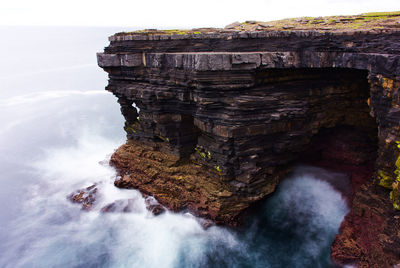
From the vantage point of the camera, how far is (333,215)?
15.0 m

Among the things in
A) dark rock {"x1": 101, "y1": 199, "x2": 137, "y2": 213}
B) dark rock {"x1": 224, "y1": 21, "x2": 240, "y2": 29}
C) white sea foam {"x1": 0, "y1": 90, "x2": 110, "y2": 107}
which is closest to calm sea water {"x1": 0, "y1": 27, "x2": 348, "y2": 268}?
dark rock {"x1": 101, "y1": 199, "x2": 137, "y2": 213}

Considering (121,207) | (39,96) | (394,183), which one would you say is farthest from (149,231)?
(39,96)

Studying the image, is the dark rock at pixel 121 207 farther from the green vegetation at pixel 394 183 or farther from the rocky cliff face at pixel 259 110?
the green vegetation at pixel 394 183

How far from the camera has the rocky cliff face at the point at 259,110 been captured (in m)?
11.5

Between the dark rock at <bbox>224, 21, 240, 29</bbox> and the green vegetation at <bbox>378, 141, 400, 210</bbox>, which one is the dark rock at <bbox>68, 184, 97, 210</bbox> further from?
the green vegetation at <bbox>378, 141, 400, 210</bbox>

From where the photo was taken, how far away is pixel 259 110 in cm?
1345

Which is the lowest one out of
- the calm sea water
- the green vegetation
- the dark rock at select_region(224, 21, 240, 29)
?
the calm sea water

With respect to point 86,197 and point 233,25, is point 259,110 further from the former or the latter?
point 86,197

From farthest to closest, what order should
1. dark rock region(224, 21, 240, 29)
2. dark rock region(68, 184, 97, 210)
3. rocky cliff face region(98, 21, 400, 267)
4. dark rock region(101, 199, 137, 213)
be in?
dark rock region(68, 184, 97, 210), dark rock region(224, 21, 240, 29), dark rock region(101, 199, 137, 213), rocky cliff face region(98, 21, 400, 267)

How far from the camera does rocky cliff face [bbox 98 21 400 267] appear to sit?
454 inches

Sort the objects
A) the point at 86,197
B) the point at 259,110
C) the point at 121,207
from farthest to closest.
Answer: the point at 86,197 < the point at 121,207 < the point at 259,110

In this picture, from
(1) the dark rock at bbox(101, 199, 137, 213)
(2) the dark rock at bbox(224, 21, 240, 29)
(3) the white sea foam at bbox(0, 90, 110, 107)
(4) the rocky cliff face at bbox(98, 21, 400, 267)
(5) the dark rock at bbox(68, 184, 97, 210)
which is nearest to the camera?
(4) the rocky cliff face at bbox(98, 21, 400, 267)

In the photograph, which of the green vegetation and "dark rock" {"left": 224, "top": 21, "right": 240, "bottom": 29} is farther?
"dark rock" {"left": 224, "top": 21, "right": 240, "bottom": 29}

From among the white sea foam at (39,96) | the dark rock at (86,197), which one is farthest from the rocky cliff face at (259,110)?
the white sea foam at (39,96)
